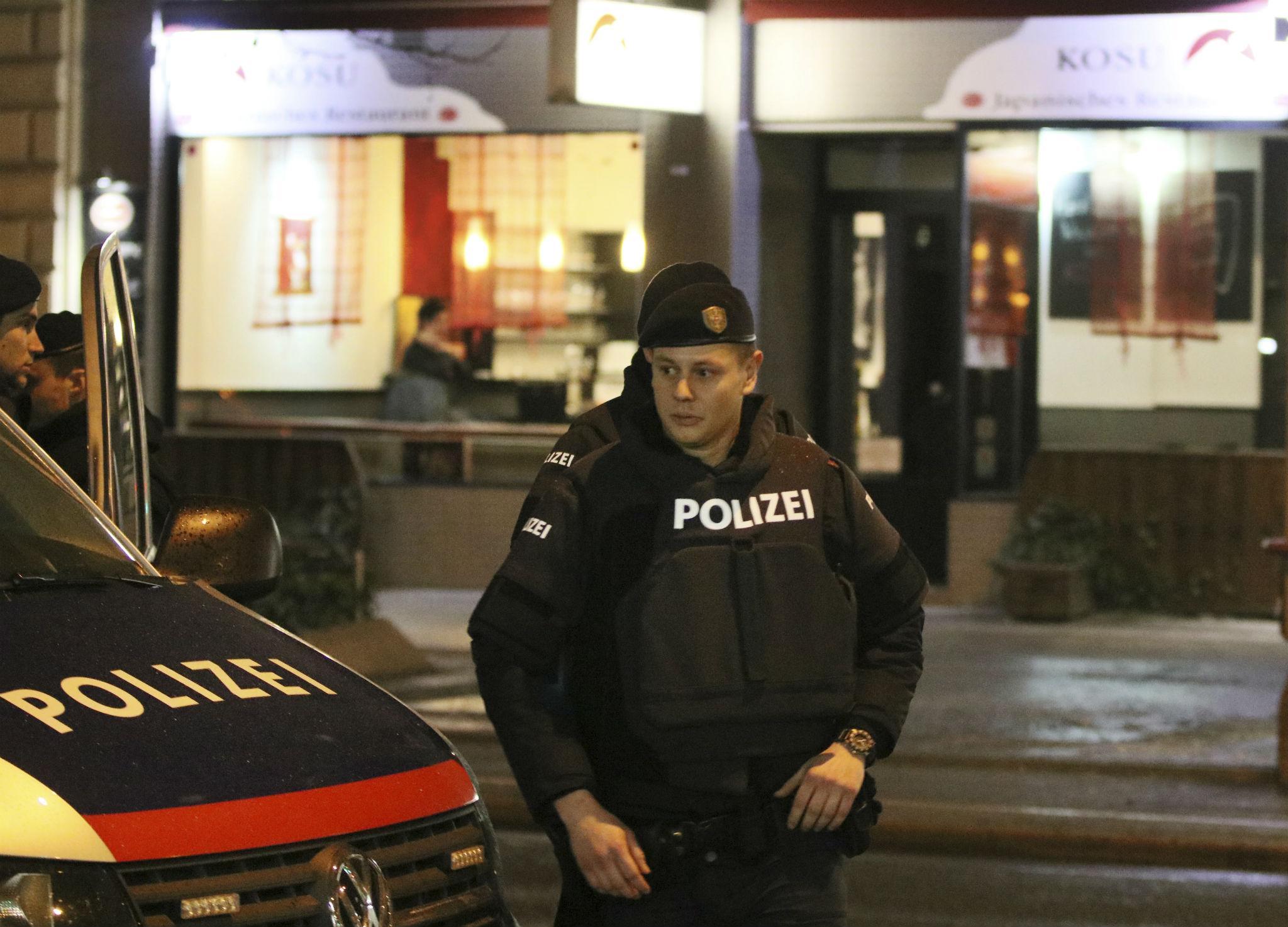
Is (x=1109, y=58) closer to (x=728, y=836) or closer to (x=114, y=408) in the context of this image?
(x=114, y=408)

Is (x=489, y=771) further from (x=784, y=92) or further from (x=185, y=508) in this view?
(x=784, y=92)

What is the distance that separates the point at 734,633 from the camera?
11.9 feet

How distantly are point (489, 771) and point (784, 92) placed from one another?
6457mm

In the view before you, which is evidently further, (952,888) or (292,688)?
(952,888)

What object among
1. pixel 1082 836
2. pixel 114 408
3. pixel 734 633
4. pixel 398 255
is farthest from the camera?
pixel 398 255

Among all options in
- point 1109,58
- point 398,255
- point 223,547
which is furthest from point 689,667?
point 398,255

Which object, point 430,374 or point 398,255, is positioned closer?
point 430,374

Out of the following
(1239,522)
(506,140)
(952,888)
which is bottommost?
(952,888)

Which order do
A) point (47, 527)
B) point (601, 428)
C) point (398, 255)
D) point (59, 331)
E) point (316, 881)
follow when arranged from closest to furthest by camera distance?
point (316, 881)
point (47, 527)
point (601, 428)
point (59, 331)
point (398, 255)

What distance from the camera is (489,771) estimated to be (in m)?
8.71

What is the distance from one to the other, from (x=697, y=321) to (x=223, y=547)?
3.48 ft

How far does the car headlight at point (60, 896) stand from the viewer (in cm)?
274

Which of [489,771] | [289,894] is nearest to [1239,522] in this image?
[489,771]

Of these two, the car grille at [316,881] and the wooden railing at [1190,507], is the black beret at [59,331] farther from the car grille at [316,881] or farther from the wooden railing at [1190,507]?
the wooden railing at [1190,507]
